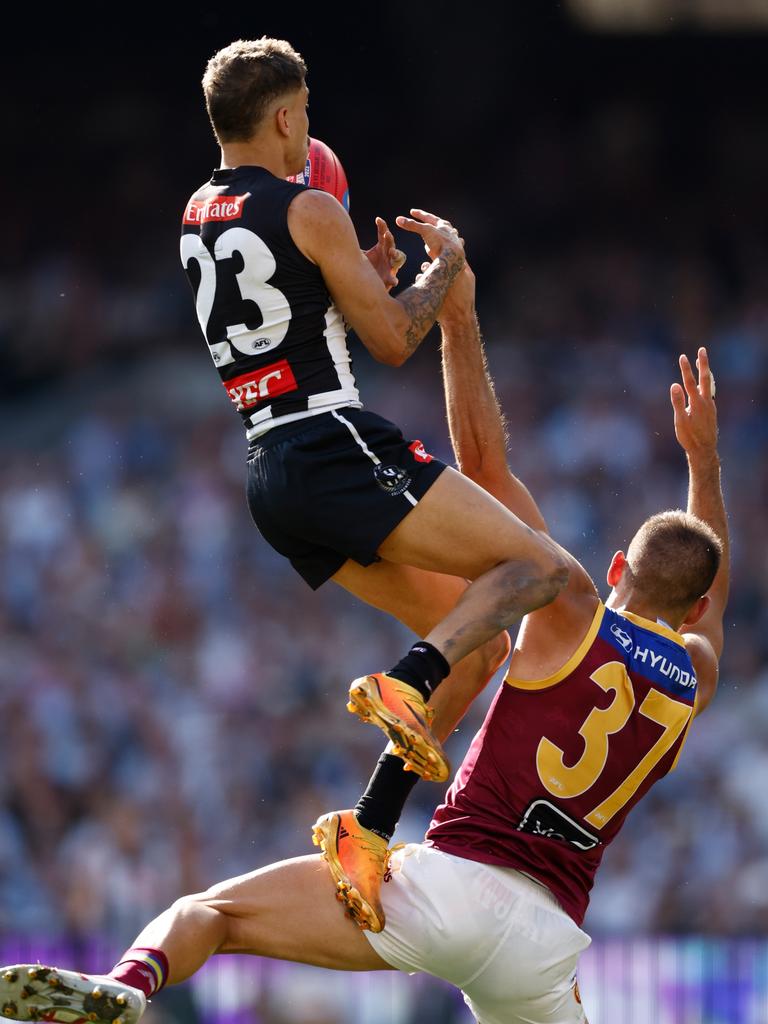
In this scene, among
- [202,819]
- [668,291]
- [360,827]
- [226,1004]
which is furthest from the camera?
[668,291]

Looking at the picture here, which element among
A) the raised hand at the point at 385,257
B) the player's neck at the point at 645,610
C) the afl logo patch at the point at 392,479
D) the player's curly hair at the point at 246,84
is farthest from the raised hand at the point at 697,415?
the player's curly hair at the point at 246,84

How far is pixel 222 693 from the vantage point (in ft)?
42.0

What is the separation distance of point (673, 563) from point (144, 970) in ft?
6.60

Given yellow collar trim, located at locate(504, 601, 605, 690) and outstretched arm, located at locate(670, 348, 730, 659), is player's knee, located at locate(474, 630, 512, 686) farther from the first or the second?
outstretched arm, located at locate(670, 348, 730, 659)

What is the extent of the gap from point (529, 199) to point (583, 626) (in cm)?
1133

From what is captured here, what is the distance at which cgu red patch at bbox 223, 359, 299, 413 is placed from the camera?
4.81m

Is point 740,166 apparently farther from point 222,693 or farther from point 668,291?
point 222,693

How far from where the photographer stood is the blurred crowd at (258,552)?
11594mm

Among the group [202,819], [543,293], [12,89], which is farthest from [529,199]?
[202,819]

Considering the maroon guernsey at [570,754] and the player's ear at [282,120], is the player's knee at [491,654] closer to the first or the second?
the maroon guernsey at [570,754]

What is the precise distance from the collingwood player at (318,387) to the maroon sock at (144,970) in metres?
0.71

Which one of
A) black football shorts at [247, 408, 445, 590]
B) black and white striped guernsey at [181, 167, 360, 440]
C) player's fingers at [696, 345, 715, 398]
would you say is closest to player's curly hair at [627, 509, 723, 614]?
black football shorts at [247, 408, 445, 590]

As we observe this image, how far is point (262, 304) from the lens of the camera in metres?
4.76

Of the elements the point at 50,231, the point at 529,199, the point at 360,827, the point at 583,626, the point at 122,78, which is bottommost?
the point at 360,827
